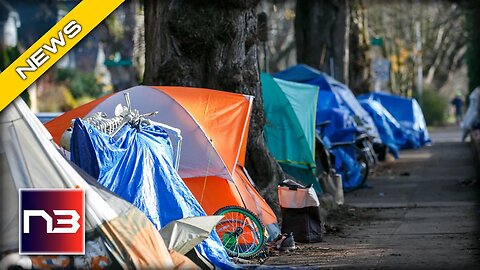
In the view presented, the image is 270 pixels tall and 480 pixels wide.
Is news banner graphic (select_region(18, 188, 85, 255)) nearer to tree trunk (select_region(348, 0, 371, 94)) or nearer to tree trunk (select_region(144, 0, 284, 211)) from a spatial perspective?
tree trunk (select_region(144, 0, 284, 211))

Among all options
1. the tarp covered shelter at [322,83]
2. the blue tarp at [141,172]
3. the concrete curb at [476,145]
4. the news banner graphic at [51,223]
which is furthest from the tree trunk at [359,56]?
the news banner graphic at [51,223]

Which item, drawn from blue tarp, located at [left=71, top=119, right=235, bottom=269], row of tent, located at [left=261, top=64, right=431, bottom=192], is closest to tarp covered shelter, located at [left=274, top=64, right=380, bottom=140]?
row of tent, located at [left=261, top=64, right=431, bottom=192]

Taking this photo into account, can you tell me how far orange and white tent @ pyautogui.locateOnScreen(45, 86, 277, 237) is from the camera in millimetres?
12328

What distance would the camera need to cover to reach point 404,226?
47.5ft

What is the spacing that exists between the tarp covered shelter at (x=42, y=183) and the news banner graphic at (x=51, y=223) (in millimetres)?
97

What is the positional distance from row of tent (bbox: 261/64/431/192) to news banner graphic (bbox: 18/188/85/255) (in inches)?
308

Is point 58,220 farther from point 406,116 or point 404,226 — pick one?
point 406,116

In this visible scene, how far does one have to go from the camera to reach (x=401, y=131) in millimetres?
33344

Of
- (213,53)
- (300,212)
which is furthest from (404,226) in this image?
(213,53)

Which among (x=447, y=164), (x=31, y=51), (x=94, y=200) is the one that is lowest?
(x=447, y=164)

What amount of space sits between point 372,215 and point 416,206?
4.67 ft

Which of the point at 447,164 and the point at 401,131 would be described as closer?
the point at 447,164

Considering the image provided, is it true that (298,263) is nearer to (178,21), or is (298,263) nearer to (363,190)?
(178,21)

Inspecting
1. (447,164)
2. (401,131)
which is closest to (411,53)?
(401,131)
